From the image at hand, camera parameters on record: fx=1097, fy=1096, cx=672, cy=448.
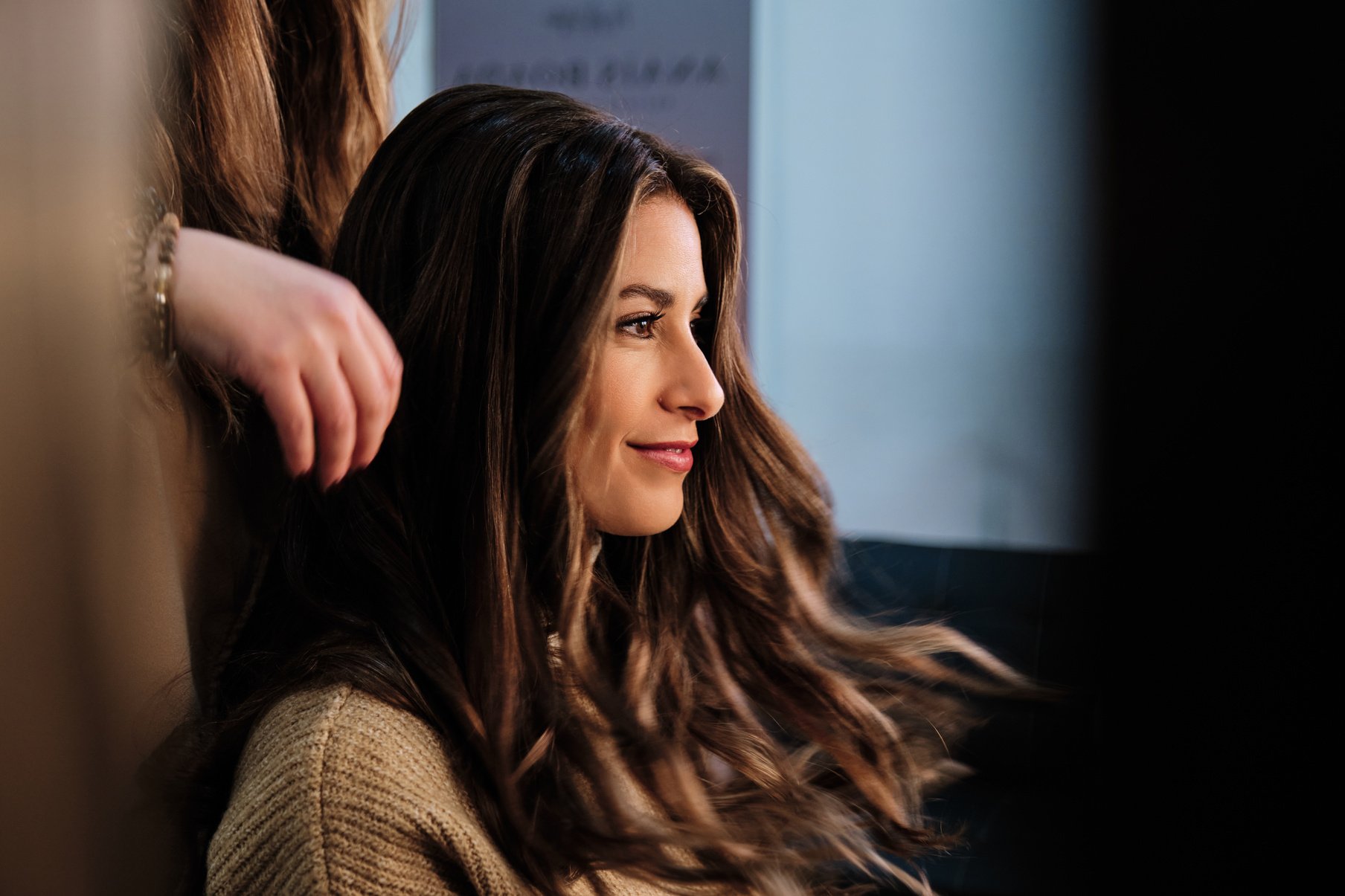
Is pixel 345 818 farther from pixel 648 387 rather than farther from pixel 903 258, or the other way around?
pixel 903 258

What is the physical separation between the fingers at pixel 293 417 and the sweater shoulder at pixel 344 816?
13.6 inches

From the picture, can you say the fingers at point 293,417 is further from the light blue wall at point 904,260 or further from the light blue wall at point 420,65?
the light blue wall at point 420,65

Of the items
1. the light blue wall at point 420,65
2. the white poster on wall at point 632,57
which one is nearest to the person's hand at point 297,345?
the white poster on wall at point 632,57

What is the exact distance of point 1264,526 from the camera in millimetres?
337

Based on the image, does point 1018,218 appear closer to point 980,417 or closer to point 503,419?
point 980,417

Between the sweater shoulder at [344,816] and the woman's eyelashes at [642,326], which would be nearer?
the sweater shoulder at [344,816]

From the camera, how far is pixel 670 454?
100 centimetres

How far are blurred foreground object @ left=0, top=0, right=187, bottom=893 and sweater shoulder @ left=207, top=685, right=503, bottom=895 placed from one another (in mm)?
307

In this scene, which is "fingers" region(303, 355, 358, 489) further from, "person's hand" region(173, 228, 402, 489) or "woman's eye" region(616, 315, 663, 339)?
"woman's eye" region(616, 315, 663, 339)

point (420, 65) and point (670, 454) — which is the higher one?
point (420, 65)

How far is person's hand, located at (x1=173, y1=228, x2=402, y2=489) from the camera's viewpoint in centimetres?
48

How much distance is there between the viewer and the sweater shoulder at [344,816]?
2.41 feet

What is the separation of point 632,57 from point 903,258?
2.65 feet

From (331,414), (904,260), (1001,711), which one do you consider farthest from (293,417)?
(904,260)
